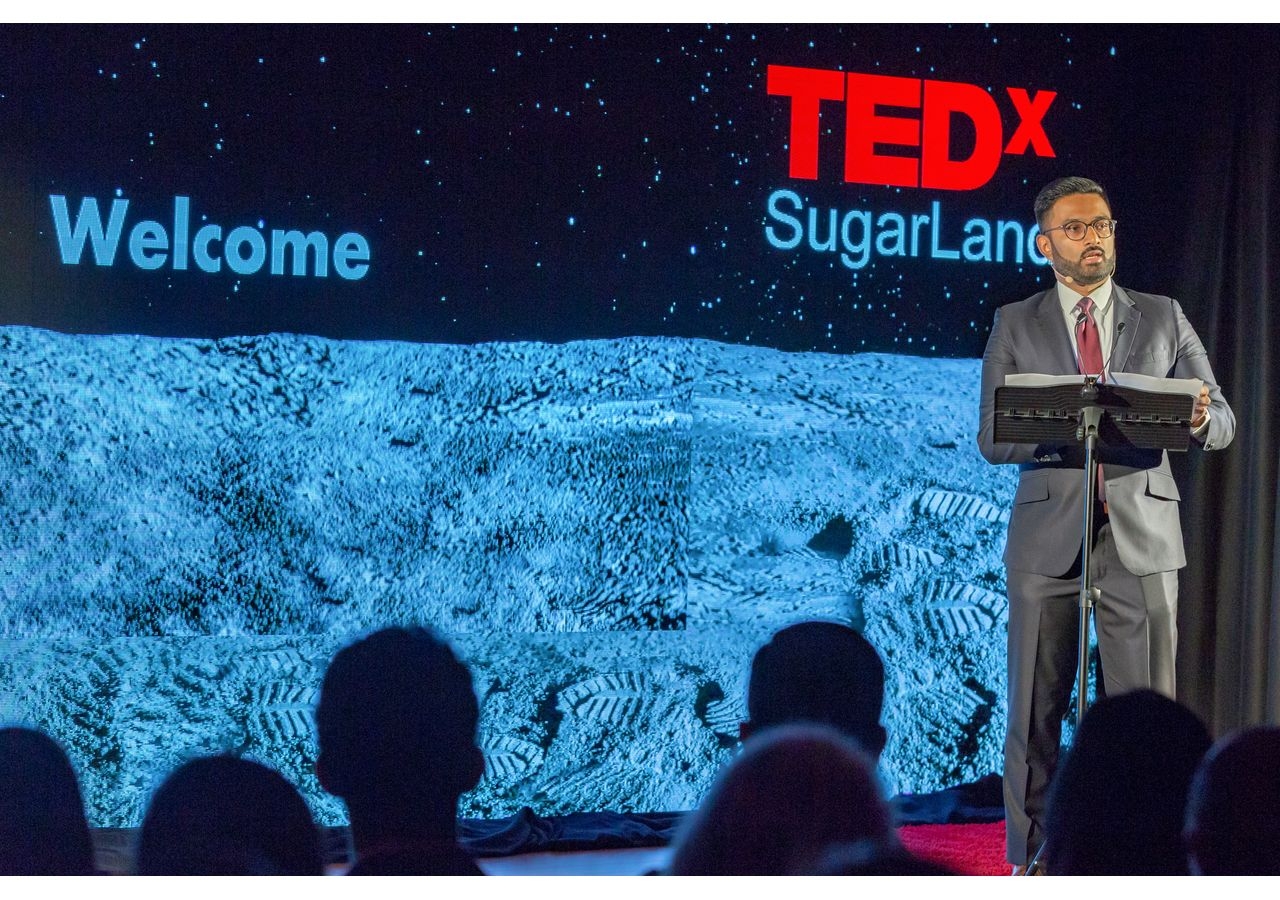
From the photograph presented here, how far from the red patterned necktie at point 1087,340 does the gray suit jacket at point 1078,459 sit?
0.03 m

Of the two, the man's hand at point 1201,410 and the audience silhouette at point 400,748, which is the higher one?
the man's hand at point 1201,410

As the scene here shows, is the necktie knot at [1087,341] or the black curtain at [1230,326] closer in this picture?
the necktie knot at [1087,341]

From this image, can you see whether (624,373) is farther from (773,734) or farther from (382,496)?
(773,734)

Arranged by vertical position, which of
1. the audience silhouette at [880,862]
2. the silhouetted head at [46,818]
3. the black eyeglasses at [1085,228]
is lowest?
the silhouetted head at [46,818]

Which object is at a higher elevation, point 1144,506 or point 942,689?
point 1144,506

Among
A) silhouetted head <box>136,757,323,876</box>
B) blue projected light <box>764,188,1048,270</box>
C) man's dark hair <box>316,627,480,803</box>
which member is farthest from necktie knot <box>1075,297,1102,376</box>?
silhouetted head <box>136,757,323,876</box>

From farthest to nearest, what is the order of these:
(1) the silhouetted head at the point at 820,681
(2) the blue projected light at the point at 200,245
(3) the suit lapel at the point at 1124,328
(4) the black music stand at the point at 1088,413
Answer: (2) the blue projected light at the point at 200,245, (3) the suit lapel at the point at 1124,328, (4) the black music stand at the point at 1088,413, (1) the silhouetted head at the point at 820,681

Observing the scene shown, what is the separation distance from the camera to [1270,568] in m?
4.57

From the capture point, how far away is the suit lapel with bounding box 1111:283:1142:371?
3342mm

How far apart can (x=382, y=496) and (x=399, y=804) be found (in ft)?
8.40

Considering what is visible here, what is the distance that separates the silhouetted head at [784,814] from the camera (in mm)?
1451

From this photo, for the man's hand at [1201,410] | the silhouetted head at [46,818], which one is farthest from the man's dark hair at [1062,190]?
the silhouetted head at [46,818]

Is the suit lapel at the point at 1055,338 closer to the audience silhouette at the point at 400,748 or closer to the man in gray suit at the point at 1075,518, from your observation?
the man in gray suit at the point at 1075,518

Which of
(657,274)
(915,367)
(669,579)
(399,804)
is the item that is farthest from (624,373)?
(399,804)
